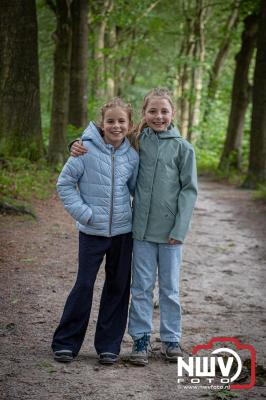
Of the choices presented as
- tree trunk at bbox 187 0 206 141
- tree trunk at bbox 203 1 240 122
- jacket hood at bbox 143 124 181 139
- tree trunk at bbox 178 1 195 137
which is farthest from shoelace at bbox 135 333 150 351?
tree trunk at bbox 178 1 195 137

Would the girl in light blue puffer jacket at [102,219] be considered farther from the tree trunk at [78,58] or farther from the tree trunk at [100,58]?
the tree trunk at [100,58]

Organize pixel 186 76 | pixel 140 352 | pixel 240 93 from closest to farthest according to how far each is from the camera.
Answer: pixel 140 352
pixel 240 93
pixel 186 76

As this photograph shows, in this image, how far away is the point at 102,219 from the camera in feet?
15.3

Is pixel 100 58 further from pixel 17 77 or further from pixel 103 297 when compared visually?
pixel 103 297

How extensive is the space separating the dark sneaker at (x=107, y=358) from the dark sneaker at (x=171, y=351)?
421 mm

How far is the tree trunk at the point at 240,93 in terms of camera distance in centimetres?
2158

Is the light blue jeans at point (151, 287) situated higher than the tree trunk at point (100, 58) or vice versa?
the tree trunk at point (100, 58)

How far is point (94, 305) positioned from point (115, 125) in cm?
238

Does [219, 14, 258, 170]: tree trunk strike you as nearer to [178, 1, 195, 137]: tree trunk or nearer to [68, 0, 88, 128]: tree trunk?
[178, 1, 195, 137]: tree trunk

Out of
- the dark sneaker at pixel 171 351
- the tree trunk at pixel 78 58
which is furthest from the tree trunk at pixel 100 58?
the dark sneaker at pixel 171 351

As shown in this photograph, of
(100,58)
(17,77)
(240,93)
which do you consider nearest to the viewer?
(17,77)

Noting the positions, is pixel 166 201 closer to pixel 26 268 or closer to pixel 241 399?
pixel 241 399

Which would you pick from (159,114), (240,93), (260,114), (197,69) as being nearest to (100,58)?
(240,93)

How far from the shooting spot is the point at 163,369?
4.69 meters
